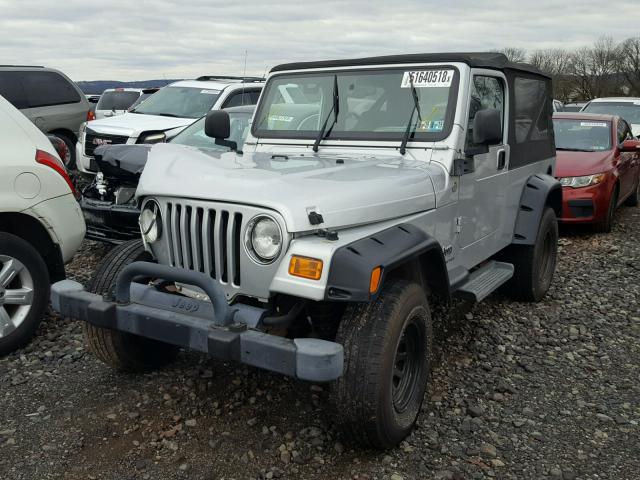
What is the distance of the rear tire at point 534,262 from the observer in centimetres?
520

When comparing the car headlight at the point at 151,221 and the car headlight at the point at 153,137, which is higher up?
the car headlight at the point at 151,221

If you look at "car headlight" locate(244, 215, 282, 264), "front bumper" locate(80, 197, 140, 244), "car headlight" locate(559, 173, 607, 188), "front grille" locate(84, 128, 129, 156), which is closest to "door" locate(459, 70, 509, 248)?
"car headlight" locate(244, 215, 282, 264)

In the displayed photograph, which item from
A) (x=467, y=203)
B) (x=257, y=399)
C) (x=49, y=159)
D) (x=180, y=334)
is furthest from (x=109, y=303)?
(x=467, y=203)

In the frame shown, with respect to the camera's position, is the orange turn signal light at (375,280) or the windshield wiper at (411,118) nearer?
the orange turn signal light at (375,280)

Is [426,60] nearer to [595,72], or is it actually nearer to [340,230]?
[340,230]

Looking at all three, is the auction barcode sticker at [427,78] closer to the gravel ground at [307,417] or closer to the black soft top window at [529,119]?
the black soft top window at [529,119]

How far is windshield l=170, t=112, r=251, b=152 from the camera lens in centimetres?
718

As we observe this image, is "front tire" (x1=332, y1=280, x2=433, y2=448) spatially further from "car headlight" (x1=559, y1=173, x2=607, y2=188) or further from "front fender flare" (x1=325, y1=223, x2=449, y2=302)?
"car headlight" (x1=559, y1=173, x2=607, y2=188)

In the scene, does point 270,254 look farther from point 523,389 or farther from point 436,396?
point 523,389

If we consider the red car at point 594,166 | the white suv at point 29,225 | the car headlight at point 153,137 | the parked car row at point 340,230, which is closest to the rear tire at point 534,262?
the parked car row at point 340,230

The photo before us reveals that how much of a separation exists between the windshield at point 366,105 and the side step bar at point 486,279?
101 centimetres

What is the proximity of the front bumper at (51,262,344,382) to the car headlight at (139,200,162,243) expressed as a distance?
28 cm

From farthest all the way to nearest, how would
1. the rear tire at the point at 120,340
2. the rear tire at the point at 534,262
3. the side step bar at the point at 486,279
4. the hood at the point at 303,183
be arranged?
the rear tire at the point at 534,262 → the side step bar at the point at 486,279 → the rear tire at the point at 120,340 → the hood at the point at 303,183

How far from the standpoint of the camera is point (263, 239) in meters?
2.92
